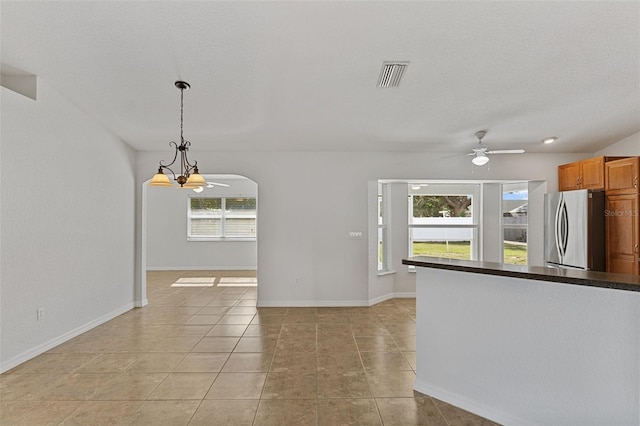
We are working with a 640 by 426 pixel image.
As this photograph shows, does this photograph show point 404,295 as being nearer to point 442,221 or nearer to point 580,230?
point 442,221

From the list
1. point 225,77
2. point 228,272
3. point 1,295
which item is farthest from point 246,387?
point 228,272

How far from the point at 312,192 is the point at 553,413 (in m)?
4.11

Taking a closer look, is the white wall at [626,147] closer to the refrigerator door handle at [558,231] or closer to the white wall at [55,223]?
the refrigerator door handle at [558,231]

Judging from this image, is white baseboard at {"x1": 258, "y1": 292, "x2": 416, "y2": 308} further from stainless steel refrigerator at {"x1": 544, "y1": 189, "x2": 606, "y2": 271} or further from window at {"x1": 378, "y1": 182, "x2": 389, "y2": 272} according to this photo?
stainless steel refrigerator at {"x1": 544, "y1": 189, "x2": 606, "y2": 271}

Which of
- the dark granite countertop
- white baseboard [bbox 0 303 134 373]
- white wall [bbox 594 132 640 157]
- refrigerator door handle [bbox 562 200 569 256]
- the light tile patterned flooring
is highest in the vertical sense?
white wall [bbox 594 132 640 157]

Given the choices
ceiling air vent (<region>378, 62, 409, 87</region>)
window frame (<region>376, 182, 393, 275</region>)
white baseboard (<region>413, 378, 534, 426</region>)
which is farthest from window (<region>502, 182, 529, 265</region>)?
white baseboard (<region>413, 378, 534, 426</region>)

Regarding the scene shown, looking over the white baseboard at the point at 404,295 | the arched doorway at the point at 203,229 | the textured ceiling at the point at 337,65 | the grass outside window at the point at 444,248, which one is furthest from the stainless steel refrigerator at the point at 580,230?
the arched doorway at the point at 203,229

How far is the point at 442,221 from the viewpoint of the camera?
20.7 feet

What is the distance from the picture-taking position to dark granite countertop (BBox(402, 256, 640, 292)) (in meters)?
1.87

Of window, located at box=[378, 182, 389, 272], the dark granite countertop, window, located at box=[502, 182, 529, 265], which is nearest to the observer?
the dark granite countertop

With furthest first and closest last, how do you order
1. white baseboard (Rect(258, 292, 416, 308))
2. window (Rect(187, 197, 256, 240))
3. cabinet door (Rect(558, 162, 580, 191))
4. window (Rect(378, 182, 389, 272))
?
1. window (Rect(187, 197, 256, 240))
2. window (Rect(378, 182, 389, 272))
3. white baseboard (Rect(258, 292, 416, 308))
4. cabinet door (Rect(558, 162, 580, 191))

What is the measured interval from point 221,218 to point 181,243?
51.5 inches

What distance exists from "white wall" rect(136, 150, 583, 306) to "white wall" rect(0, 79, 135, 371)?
0.78 meters

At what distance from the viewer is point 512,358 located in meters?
2.26
